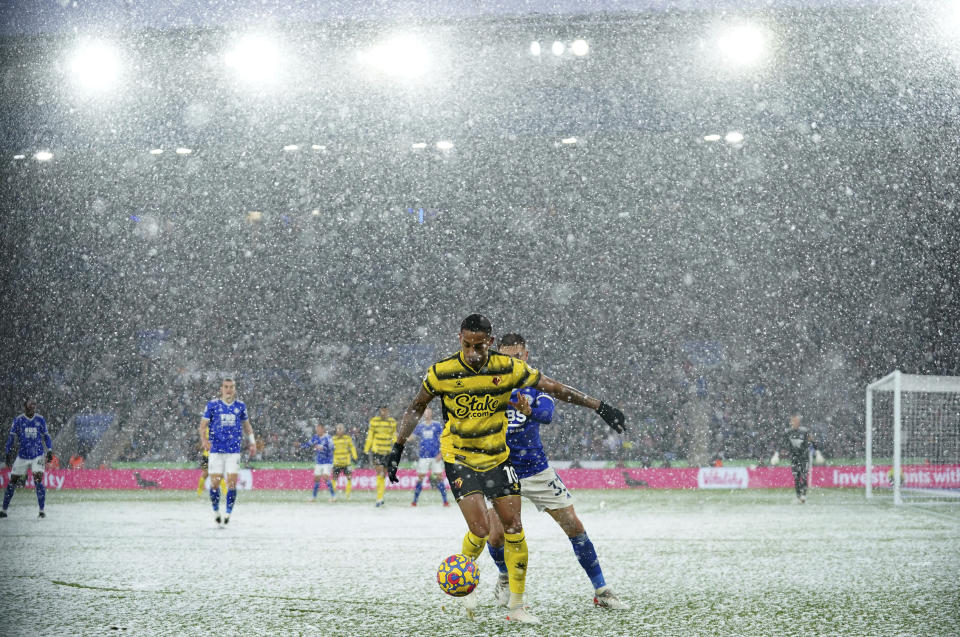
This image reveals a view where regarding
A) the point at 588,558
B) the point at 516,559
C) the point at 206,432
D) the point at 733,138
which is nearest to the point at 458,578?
the point at 516,559

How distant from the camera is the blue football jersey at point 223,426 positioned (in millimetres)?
12070

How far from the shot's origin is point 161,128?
20125 mm

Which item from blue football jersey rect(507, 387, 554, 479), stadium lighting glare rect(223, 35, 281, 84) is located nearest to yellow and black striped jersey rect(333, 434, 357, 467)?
stadium lighting glare rect(223, 35, 281, 84)

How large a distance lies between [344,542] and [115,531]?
3289 millimetres

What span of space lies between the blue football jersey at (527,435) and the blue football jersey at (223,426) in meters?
7.22

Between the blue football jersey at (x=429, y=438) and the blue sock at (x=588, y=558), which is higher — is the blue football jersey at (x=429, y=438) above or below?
above

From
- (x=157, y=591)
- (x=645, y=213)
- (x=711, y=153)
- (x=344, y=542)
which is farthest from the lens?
(x=645, y=213)

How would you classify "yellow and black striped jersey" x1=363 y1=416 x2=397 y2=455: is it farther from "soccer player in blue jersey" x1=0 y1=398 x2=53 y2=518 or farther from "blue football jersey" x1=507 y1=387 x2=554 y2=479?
"blue football jersey" x1=507 y1=387 x2=554 y2=479

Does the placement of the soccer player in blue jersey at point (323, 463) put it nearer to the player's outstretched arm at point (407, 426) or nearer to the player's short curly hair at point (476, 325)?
the player's outstretched arm at point (407, 426)

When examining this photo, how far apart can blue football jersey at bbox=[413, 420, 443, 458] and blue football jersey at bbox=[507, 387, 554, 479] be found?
11999 millimetres

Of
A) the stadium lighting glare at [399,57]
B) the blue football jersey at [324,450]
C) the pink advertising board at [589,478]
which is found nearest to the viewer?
the stadium lighting glare at [399,57]

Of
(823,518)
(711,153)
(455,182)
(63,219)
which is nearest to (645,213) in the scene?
(711,153)

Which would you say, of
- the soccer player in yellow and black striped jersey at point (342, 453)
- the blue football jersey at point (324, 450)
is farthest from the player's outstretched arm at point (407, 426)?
the soccer player in yellow and black striped jersey at point (342, 453)

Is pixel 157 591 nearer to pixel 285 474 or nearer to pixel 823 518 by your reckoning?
pixel 823 518
